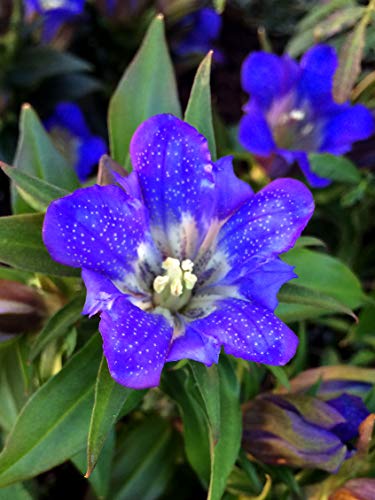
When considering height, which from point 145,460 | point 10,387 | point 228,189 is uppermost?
point 228,189

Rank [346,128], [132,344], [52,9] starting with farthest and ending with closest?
1. [52,9]
2. [346,128]
3. [132,344]

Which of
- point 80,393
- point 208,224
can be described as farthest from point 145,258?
point 80,393

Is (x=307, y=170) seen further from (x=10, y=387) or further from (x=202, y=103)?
(x=10, y=387)

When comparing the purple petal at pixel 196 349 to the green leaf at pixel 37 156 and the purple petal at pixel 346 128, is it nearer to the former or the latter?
the green leaf at pixel 37 156

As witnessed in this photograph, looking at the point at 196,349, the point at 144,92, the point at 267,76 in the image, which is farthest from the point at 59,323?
the point at 267,76

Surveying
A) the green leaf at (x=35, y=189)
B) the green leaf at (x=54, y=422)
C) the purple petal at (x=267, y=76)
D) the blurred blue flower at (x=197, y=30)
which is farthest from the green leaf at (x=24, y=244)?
the blurred blue flower at (x=197, y=30)
